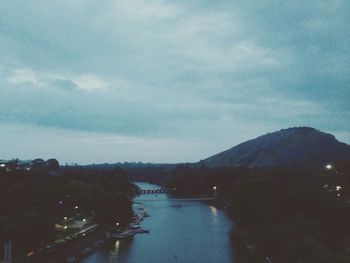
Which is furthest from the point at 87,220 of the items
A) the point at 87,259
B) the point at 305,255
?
the point at 305,255

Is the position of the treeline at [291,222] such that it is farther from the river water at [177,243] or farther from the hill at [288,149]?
the hill at [288,149]

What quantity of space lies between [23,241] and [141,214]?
994 inches

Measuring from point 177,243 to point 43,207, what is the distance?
10.8 m

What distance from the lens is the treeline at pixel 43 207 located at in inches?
855

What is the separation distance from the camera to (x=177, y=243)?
102 ft

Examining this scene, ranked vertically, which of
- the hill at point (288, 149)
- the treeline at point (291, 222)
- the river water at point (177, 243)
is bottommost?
the river water at point (177, 243)

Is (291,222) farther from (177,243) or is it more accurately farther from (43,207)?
(43,207)

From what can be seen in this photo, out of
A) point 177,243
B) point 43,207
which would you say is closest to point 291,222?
point 177,243

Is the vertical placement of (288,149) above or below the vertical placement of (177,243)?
above

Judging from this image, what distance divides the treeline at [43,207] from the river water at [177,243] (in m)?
3.46

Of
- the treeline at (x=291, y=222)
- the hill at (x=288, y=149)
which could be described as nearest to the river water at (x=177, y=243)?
the treeline at (x=291, y=222)

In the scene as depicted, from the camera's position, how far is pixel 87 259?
85.9 feet

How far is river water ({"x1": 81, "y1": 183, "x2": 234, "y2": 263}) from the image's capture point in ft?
87.2

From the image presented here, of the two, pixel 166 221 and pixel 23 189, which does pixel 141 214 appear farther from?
Result: pixel 23 189
